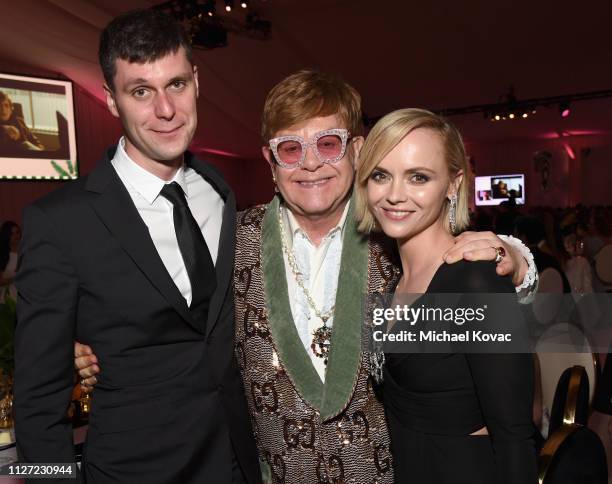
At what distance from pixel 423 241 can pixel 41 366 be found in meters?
1.05

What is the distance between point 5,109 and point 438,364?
28.0 ft

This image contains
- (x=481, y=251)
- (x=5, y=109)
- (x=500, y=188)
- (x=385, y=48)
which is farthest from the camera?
(x=500, y=188)

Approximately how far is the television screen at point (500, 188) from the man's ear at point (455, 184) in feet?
49.5

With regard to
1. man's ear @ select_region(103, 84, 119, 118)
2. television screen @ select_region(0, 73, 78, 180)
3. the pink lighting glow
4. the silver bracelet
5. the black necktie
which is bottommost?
the silver bracelet

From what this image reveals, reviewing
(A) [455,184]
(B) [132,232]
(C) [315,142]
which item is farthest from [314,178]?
(B) [132,232]

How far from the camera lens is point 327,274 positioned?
1.75m

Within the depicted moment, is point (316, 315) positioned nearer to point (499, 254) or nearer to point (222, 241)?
point (222, 241)

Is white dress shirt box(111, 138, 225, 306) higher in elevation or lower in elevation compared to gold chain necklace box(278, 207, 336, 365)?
higher

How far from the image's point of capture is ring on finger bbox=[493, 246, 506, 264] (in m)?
1.32

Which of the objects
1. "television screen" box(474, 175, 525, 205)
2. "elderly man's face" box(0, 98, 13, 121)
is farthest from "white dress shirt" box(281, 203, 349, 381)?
"television screen" box(474, 175, 525, 205)

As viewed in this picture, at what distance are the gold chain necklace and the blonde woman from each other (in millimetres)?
239

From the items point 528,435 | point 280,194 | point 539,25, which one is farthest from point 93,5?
point 528,435

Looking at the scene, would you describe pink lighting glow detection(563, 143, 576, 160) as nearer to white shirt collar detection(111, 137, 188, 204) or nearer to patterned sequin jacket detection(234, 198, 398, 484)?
patterned sequin jacket detection(234, 198, 398, 484)

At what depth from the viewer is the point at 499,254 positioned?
4.34 feet
